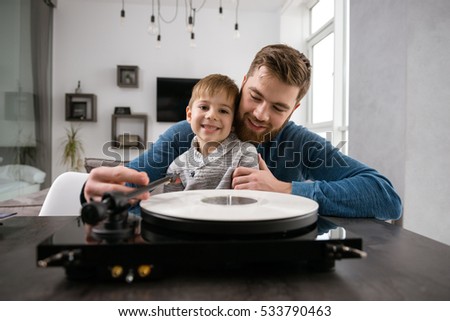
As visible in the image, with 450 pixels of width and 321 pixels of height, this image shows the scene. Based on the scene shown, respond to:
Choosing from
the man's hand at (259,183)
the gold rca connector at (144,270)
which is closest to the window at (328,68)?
the man's hand at (259,183)

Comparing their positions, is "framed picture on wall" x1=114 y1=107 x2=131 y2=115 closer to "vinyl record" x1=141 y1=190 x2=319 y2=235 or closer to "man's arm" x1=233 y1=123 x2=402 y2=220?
"man's arm" x1=233 y1=123 x2=402 y2=220

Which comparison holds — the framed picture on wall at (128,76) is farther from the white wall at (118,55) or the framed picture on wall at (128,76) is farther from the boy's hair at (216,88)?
the boy's hair at (216,88)

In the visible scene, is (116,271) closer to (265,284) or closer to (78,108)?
(265,284)

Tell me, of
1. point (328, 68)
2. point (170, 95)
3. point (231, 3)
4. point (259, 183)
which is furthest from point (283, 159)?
point (231, 3)

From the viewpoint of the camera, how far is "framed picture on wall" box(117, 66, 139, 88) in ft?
14.4

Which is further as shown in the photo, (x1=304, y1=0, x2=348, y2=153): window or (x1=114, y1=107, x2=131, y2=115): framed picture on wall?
(x1=114, y1=107, x2=131, y2=115): framed picture on wall

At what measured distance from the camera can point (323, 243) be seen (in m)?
0.37

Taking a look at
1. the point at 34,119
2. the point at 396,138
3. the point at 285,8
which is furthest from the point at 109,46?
the point at 396,138

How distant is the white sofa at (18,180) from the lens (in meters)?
3.12

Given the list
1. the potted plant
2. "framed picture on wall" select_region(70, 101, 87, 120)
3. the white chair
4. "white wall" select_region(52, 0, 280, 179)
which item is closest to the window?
"white wall" select_region(52, 0, 280, 179)

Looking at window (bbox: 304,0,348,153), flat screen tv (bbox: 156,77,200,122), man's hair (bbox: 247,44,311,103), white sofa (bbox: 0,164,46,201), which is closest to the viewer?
man's hair (bbox: 247,44,311,103)

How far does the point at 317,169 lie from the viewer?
1.09 m

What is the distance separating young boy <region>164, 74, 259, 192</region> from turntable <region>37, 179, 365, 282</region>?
0.54m
